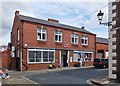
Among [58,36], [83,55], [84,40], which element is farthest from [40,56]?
[84,40]

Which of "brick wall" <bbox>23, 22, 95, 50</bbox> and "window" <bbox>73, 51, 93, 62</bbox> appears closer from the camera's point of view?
"brick wall" <bbox>23, 22, 95, 50</bbox>

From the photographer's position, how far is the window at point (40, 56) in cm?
2708

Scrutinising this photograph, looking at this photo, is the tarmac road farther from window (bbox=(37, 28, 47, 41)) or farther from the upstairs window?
the upstairs window

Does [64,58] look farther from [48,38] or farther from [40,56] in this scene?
[40,56]

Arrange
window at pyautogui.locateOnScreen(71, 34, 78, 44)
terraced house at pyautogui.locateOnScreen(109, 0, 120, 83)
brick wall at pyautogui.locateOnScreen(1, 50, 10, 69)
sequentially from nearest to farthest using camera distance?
1. terraced house at pyautogui.locateOnScreen(109, 0, 120, 83)
2. window at pyautogui.locateOnScreen(71, 34, 78, 44)
3. brick wall at pyautogui.locateOnScreen(1, 50, 10, 69)

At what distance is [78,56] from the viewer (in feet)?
113

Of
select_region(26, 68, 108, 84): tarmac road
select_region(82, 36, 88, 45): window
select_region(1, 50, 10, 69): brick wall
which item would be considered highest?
select_region(82, 36, 88, 45): window

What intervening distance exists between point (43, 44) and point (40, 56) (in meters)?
1.86

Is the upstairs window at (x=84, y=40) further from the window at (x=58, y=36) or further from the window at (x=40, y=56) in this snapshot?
the window at (x=40, y=56)

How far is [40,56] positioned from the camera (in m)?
28.2

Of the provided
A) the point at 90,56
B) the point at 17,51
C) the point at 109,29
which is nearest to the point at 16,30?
the point at 17,51

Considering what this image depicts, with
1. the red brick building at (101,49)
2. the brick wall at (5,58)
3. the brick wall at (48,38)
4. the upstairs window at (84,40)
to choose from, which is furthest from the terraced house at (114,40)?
the red brick building at (101,49)

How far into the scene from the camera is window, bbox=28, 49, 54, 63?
88.9 feet

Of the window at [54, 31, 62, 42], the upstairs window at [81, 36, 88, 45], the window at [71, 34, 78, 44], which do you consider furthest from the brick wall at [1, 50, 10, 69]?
the upstairs window at [81, 36, 88, 45]
